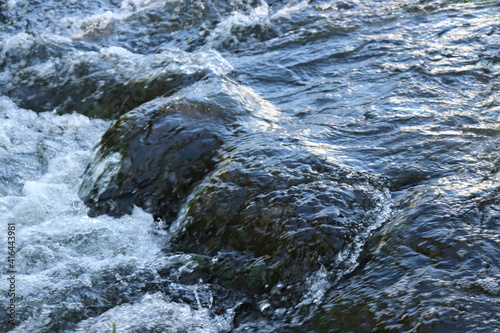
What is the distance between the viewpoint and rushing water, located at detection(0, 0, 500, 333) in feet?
9.91

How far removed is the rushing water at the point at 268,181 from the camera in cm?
302

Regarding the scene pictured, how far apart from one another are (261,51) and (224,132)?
7.72 ft

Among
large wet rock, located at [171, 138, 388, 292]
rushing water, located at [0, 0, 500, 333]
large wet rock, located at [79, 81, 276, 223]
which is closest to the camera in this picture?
rushing water, located at [0, 0, 500, 333]

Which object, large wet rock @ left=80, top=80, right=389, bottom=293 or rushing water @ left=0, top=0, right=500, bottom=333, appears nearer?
rushing water @ left=0, top=0, right=500, bottom=333

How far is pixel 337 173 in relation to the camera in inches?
146

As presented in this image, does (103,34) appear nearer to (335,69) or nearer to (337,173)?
(335,69)

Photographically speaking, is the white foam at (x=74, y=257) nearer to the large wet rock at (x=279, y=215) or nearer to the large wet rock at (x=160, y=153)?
the large wet rock at (x=160, y=153)

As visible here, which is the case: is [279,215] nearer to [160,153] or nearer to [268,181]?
[268,181]

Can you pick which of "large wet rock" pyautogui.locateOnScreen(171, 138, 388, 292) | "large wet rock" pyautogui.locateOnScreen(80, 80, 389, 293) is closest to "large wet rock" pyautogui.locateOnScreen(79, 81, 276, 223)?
"large wet rock" pyautogui.locateOnScreen(80, 80, 389, 293)

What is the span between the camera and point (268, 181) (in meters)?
3.64

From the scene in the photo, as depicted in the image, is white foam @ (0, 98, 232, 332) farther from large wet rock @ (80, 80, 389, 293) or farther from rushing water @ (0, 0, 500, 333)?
large wet rock @ (80, 80, 389, 293)

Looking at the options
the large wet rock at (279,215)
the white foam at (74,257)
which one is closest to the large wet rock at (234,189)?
the large wet rock at (279,215)

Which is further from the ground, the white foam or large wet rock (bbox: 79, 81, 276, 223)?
large wet rock (bbox: 79, 81, 276, 223)

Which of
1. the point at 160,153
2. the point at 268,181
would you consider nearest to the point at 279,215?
the point at 268,181
